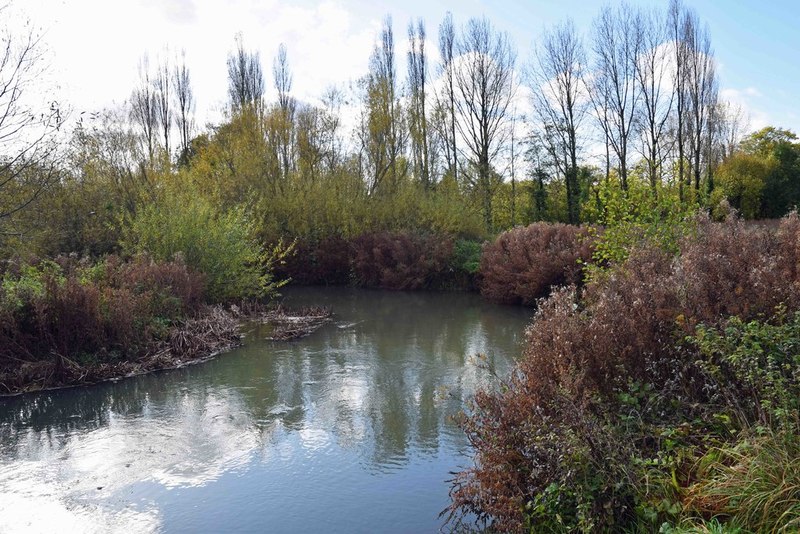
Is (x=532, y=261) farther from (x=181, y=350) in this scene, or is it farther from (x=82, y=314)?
(x=82, y=314)

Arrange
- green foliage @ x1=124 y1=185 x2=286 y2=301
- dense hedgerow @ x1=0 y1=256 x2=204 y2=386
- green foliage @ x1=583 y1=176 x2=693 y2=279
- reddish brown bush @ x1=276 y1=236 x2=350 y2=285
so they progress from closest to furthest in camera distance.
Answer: green foliage @ x1=583 y1=176 x2=693 y2=279
dense hedgerow @ x1=0 y1=256 x2=204 y2=386
green foliage @ x1=124 y1=185 x2=286 y2=301
reddish brown bush @ x1=276 y1=236 x2=350 y2=285

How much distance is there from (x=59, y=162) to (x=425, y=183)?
1801 centimetres

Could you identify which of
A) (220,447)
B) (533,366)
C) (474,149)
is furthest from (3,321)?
(474,149)

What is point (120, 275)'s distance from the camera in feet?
40.5

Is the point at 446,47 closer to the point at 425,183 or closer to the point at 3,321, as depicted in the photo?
the point at 425,183

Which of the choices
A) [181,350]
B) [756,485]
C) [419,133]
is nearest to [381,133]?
[419,133]

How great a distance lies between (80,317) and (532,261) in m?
11.7

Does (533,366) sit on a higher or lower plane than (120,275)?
lower

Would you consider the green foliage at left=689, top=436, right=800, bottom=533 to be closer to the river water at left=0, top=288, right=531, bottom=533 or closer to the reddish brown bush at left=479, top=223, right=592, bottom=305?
the river water at left=0, top=288, right=531, bottom=533

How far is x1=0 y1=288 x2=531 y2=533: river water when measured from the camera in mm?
5594

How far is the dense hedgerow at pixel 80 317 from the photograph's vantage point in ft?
32.8

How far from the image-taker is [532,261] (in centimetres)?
1808

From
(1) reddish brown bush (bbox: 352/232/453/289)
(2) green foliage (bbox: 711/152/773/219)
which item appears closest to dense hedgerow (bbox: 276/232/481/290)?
(1) reddish brown bush (bbox: 352/232/453/289)

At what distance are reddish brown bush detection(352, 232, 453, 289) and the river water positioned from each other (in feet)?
34.5
